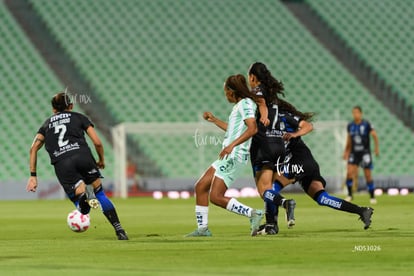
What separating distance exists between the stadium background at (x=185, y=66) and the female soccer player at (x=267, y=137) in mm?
18234

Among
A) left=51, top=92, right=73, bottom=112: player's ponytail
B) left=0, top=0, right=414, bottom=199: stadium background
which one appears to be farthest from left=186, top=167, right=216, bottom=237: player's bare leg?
left=0, top=0, right=414, bottom=199: stadium background

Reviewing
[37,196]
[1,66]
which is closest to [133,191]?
[37,196]

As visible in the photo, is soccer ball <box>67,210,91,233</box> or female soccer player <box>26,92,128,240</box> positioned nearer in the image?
female soccer player <box>26,92,128,240</box>

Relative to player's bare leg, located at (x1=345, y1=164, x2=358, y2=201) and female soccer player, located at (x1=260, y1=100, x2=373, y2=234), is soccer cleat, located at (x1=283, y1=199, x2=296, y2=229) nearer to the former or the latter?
female soccer player, located at (x1=260, y1=100, x2=373, y2=234)

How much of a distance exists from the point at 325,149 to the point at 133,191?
21.2ft

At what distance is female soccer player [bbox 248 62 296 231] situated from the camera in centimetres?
1238

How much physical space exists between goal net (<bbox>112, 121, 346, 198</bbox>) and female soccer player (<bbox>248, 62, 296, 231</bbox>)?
17.8m

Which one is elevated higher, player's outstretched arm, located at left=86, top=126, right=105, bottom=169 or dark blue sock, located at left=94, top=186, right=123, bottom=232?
player's outstretched arm, located at left=86, top=126, right=105, bottom=169

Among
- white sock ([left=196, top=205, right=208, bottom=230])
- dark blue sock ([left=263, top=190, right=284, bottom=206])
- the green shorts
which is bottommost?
white sock ([left=196, top=205, right=208, bottom=230])

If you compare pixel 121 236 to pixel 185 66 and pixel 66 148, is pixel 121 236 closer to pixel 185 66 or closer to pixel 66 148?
pixel 66 148

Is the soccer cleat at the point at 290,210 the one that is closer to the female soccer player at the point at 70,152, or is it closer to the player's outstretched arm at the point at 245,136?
the player's outstretched arm at the point at 245,136

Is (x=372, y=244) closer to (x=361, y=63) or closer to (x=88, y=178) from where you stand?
(x=88, y=178)

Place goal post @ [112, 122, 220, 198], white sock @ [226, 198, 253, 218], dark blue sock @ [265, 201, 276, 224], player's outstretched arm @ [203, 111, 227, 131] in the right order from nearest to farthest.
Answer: player's outstretched arm @ [203, 111, 227, 131] < white sock @ [226, 198, 253, 218] < dark blue sock @ [265, 201, 276, 224] < goal post @ [112, 122, 220, 198]

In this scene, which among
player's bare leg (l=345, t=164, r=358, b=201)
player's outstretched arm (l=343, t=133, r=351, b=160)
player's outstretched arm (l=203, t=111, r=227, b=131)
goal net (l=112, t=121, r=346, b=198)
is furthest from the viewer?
goal net (l=112, t=121, r=346, b=198)
